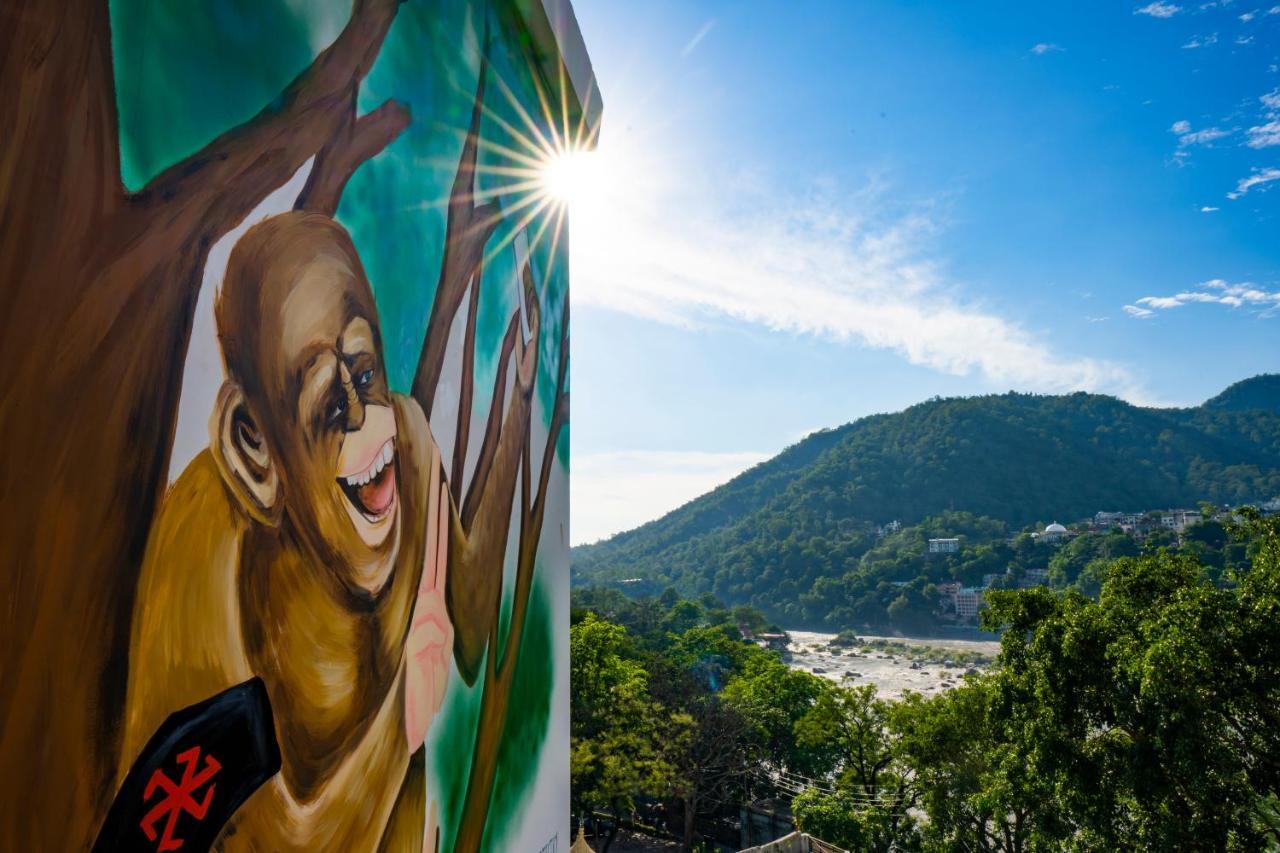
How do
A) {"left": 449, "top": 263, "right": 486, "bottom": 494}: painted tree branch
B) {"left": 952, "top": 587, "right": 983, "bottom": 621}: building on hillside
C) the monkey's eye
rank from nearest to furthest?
the monkey's eye < {"left": 449, "top": 263, "right": 486, "bottom": 494}: painted tree branch < {"left": 952, "top": 587, "right": 983, "bottom": 621}: building on hillside

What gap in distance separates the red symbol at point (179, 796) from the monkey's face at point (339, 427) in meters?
0.55

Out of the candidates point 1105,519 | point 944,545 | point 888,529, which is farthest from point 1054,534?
point 888,529

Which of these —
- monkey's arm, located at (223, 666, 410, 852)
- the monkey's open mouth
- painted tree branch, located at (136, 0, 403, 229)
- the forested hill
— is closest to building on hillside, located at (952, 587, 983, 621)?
the forested hill

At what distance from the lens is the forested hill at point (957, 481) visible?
78.2 metres

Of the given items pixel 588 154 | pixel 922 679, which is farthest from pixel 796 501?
pixel 588 154

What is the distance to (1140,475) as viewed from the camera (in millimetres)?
84875

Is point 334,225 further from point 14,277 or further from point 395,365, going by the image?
point 14,277

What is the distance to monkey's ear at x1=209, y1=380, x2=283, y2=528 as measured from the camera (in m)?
1.41

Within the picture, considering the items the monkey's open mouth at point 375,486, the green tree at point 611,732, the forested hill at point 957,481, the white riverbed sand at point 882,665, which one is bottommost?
the white riverbed sand at point 882,665

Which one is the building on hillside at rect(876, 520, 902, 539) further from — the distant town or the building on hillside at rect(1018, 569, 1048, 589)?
the building on hillside at rect(1018, 569, 1048, 589)

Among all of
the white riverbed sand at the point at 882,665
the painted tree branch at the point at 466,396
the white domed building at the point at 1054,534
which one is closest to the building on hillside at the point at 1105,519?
the white domed building at the point at 1054,534

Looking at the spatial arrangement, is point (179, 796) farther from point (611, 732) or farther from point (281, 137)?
point (611, 732)

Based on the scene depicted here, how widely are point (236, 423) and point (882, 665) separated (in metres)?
58.3

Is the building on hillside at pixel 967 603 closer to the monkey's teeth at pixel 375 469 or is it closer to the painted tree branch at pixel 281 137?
the monkey's teeth at pixel 375 469
